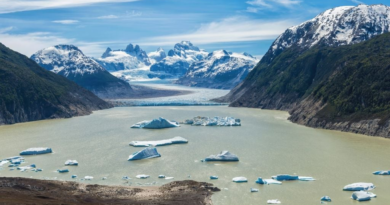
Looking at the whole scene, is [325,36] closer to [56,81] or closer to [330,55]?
[330,55]

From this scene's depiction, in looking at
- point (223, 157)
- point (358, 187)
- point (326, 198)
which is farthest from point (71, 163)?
point (358, 187)

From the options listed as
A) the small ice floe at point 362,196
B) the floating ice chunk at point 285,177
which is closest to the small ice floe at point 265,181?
the floating ice chunk at point 285,177

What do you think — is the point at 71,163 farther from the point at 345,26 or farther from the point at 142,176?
the point at 345,26

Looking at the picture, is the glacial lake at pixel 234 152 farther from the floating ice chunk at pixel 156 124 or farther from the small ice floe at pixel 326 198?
the floating ice chunk at pixel 156 124

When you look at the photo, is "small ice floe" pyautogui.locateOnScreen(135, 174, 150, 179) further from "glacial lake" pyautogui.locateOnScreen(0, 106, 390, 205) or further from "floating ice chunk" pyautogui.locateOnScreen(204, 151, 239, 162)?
"floating ice chunk" pyautogui.locateOnScreen(204, 151, 239, 162)

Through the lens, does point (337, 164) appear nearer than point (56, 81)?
Yes

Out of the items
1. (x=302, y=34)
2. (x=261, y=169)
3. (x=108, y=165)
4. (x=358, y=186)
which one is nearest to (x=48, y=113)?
(x=108, y=165)
